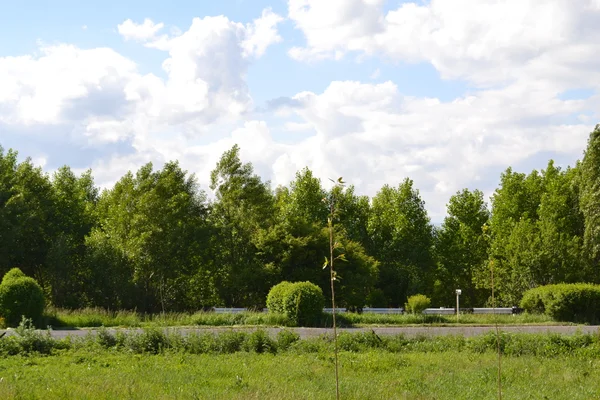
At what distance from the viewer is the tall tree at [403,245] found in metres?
54.1

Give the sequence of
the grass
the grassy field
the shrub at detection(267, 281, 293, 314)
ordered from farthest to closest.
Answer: the shrub at detection(267, 281, 293, 314), the grass, the grassy field

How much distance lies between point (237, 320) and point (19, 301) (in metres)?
8.60

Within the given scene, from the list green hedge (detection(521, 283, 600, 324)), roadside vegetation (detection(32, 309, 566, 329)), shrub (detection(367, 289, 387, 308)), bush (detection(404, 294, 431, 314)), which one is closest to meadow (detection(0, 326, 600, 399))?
roadside vegetation (detection(32, 309, 566, 329))

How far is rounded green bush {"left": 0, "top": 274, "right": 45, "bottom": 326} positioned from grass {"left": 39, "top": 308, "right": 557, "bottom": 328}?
81 centimetres

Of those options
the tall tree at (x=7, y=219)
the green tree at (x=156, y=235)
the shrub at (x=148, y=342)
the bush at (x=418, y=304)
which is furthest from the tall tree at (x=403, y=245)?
the shrub at (x=148, y=342)

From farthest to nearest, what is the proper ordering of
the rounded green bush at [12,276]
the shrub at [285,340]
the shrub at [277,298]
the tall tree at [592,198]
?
1. the tall tree at [592,198]
2. the shrub at [277,298]
3. the rounded green bush at [12,276]
4. the shrub at [285,340]

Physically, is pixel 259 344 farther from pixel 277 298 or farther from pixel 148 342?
pixel 277 298

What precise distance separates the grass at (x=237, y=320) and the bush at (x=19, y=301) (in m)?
0.76

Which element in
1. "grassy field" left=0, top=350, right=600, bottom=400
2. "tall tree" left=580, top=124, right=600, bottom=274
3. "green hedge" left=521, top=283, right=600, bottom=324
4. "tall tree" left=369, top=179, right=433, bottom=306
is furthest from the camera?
"tall tree" left=369, top=179, right=433, bottom=306

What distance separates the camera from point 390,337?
20.3m

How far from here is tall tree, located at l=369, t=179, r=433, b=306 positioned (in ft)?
177

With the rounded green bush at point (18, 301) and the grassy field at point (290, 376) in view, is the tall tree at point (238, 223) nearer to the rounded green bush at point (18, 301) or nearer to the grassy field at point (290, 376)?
the rounded green bush at point (18, 301)

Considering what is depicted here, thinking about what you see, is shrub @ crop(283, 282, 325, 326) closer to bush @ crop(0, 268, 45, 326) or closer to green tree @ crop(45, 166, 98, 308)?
bush @ crop(0, 268, 45, 326)

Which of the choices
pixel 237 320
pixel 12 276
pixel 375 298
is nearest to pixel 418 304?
pixel 237 320
